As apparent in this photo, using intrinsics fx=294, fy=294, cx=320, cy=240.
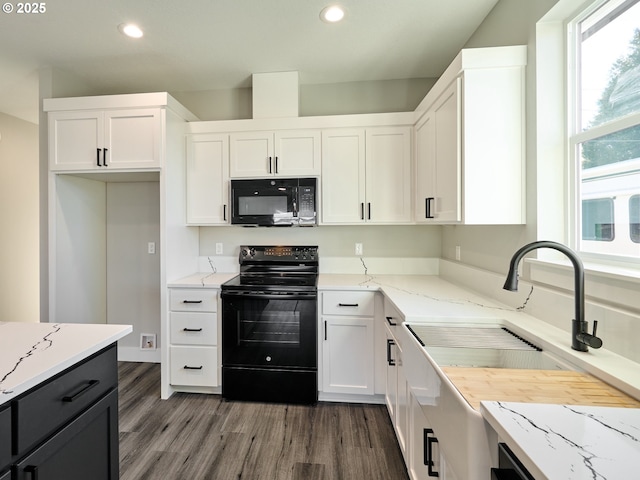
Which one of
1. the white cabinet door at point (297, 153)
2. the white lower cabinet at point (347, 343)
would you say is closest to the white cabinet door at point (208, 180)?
the white cabinet door at point (297, 153)

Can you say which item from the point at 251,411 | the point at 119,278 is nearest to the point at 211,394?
the point at 251,411

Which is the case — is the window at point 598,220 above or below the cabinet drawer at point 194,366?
above

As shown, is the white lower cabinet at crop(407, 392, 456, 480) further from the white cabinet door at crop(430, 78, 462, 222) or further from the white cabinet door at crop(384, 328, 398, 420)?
the white cabinet door at crop(430, 78, 462, 222)

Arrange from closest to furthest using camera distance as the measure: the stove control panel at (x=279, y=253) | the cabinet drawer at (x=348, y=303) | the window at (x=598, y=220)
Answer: the window at (x=598, y=220)
the cabinet drawer at (x=348, y=303)
the stove control panel at (x=279, y=253)

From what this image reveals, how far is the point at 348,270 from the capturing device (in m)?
2.83

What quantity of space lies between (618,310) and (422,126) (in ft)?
5.47

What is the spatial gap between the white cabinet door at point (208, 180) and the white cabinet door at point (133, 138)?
1.11 ft

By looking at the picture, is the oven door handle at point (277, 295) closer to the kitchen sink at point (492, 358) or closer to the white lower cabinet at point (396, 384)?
the white lower cabinet at point (396, 384)

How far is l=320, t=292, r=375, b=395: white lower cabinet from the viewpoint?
2.24 m

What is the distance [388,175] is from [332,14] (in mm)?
1204

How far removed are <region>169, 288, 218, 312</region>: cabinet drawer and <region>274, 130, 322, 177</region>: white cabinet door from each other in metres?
1.16

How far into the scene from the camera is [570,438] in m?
0.59

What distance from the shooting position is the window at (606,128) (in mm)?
1126

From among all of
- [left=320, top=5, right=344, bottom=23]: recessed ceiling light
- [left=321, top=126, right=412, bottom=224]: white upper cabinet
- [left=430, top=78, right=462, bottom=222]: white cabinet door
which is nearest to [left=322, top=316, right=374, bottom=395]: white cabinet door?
[left=321, top=126, right=412, bottom=224]: white upper cabinet
